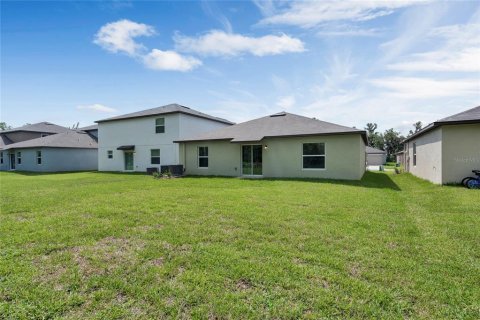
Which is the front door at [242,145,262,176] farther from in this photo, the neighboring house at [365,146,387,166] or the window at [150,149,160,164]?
the neighboring house at [365,146,387,166]

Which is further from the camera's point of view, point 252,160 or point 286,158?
point 252,160

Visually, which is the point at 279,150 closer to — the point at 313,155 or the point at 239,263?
the point at 313,155

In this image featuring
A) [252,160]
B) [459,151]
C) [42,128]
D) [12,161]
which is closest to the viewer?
[459,151]

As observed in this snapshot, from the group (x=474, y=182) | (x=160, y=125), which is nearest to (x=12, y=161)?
(x=160, y=125)

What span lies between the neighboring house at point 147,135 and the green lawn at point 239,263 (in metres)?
15.5

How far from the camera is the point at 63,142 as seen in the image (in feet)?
91.9

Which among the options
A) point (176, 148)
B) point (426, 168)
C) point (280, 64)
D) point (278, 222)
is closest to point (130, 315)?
point (278, 222)

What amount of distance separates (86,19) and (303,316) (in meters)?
13.3

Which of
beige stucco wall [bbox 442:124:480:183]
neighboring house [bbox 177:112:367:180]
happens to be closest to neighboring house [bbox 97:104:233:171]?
neighboring house [bbox 177:112:367:180]

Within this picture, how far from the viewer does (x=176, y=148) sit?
21.7 m

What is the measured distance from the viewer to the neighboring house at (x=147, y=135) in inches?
A: 863

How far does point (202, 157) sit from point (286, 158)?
6.16 meters

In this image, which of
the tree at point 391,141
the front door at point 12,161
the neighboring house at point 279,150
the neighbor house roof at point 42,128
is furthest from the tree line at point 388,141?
the front door at point 12,161

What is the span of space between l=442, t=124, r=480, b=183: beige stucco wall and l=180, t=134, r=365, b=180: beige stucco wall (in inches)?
146
